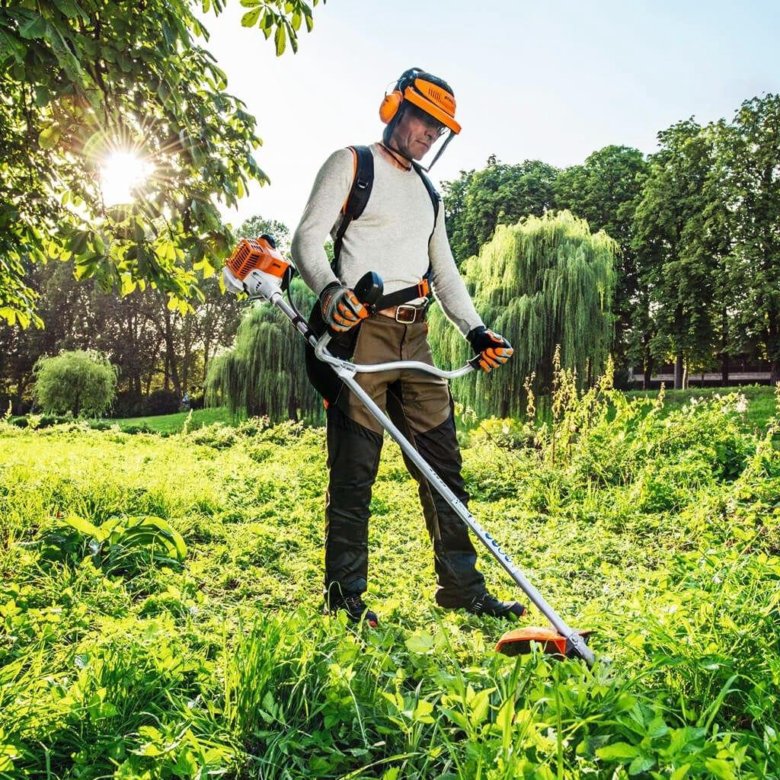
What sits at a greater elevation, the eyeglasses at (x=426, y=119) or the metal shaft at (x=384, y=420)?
the eyeglasses at (x=426, y=119)

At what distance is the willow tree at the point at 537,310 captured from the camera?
14000mm

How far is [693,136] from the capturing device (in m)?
25.7

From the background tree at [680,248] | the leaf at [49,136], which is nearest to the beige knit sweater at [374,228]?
the leaf at [49,136]

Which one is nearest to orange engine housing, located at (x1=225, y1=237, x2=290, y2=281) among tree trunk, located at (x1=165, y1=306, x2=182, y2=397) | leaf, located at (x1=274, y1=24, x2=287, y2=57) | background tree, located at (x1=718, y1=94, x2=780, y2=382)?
leaf, located at (x1=274, y1=24, x2=287, y2=57)

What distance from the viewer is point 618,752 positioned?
156cm

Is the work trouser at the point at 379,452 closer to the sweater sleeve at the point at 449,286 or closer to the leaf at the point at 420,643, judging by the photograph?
the sweater sleeve at the point at 449,286

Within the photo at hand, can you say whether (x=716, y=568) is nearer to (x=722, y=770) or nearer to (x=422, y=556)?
(x=722, y=770)

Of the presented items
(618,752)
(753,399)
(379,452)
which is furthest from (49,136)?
(753,399)

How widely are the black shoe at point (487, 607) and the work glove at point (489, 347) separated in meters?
1.05

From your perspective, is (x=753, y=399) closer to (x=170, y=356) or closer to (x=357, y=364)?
(x=357, y=364)

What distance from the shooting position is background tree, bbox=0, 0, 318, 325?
301 centimetres

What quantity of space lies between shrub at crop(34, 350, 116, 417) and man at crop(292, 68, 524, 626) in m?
24.1

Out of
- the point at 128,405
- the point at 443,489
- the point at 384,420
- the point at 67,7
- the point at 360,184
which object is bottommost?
the point at 443,489

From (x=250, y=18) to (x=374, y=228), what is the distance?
1314mm
